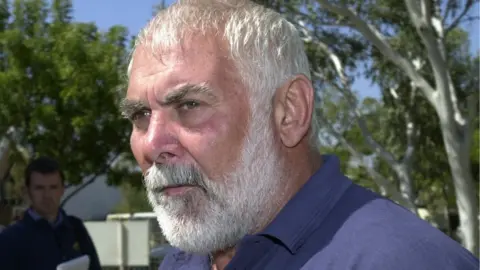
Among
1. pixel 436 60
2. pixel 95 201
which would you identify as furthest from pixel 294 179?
pixel 95 201

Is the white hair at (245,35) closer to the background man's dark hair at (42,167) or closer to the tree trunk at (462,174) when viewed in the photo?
the background man's dark hair at (42,167)

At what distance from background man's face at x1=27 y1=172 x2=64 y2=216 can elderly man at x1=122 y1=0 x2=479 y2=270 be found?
317cm

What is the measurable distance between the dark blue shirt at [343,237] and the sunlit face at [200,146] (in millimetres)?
86

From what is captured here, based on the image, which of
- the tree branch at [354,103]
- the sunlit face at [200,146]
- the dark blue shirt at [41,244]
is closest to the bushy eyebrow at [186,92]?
the sunlit face at [200,146]

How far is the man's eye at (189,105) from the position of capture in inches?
55.0

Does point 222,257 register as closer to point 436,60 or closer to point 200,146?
point 200,146

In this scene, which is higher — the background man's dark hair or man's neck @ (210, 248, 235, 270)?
the background man's dark hair

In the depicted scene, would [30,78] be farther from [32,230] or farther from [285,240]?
[285,240]

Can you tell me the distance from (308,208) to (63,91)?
1828cm

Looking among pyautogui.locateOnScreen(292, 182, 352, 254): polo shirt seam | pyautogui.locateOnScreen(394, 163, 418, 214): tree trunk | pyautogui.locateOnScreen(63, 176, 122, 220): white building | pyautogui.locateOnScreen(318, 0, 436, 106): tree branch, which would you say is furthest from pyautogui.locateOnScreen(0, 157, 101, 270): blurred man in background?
pyautogui.locateOnScreen(63, 176, 122, 220): white building

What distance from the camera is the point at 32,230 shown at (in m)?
4.37

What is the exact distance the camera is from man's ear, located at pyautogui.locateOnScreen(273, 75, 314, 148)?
1505 millimetres

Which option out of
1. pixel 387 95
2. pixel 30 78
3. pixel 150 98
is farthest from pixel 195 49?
pixel 30 78

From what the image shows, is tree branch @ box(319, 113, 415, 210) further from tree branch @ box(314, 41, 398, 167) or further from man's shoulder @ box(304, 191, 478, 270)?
man's shoulder @ box(304, 191, 478, 270)
